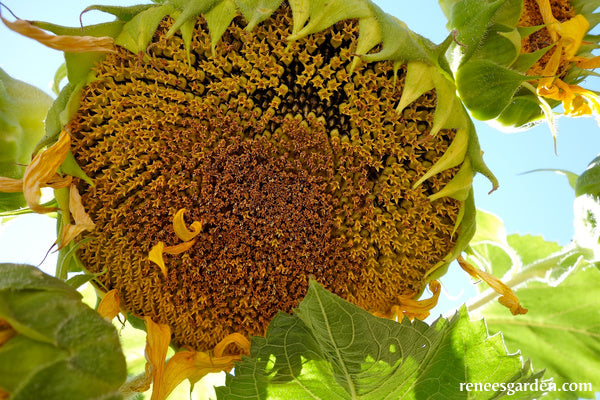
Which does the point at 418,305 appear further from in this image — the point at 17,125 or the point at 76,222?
the point at 17,125

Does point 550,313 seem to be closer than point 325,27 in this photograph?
No

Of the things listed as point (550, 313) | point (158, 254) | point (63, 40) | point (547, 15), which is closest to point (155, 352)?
point (158, 254)

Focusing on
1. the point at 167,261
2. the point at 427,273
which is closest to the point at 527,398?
the point at 427,273

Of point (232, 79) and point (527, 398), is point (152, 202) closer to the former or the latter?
point (232, 79)

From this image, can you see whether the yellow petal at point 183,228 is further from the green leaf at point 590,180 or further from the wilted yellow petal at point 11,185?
the green leaf at point 590,180

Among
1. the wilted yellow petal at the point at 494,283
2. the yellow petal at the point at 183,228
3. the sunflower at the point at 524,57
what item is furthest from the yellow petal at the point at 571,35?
the yellow petal at the point at 183,228

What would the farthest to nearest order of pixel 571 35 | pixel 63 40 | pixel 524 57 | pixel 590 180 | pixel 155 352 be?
1. pixel 590 180
2. pixel 571 35
3. pixel 524 57
4. pixel 155 352
5. pixel 63 40

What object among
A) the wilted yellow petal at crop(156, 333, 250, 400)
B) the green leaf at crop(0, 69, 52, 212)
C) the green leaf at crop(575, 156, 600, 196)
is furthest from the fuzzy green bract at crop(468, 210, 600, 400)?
the green leaf at crop(0, 69, 52, 212)

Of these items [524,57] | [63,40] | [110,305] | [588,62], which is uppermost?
[588,62]
